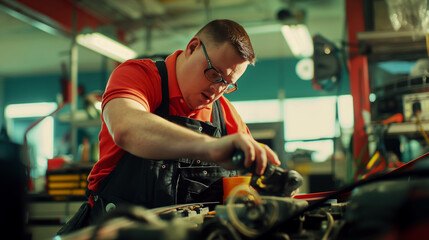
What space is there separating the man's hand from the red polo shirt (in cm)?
41

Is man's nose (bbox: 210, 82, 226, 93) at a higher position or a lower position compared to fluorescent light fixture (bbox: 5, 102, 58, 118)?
lower

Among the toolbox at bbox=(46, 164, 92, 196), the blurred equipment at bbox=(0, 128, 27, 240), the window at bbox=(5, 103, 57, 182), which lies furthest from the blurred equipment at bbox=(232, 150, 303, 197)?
the window at bbox=(5, 103, 57, 182)

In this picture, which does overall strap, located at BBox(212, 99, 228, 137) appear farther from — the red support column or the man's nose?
the red support column

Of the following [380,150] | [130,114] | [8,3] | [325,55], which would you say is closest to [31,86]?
[8,3]

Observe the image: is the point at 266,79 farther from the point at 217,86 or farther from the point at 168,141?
the point at 168,141

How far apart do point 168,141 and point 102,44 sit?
12.9ft

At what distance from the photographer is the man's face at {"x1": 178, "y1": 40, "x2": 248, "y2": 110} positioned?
1361 mm

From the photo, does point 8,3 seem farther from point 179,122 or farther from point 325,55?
point 179,122

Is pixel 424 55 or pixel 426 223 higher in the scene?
pixel 424 55

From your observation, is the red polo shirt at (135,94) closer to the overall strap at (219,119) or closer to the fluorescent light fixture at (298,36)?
the overall strap at (219,119)

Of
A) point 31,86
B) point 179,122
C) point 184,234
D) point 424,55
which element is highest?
point 31,86

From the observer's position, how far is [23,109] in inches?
423

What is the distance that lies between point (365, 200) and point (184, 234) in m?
0.24

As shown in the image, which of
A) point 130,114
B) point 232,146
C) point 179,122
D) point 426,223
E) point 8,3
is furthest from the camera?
point 8,3
